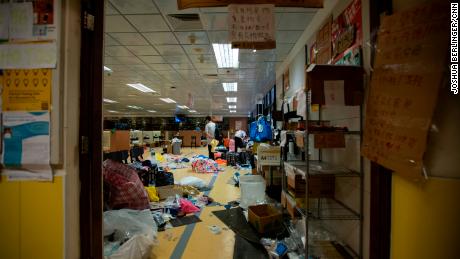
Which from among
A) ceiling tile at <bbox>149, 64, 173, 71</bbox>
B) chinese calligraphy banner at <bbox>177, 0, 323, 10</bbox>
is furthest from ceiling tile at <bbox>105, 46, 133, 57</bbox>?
chinese calligraphy banner at <bbox>177, 0, 323, 10</bbox>

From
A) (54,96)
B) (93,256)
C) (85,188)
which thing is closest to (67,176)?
(85,188)

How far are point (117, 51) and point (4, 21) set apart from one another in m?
3.06

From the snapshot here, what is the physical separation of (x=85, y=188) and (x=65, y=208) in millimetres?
150

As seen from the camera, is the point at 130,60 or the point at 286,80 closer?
the point at 286,80

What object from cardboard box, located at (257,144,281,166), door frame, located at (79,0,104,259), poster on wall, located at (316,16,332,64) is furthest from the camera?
cardboard box, located at (257,144,281,166)

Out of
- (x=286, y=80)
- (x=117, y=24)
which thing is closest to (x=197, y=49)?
(x=117, y=24)

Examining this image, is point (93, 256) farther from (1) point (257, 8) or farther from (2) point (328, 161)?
(2) point (328, 161)

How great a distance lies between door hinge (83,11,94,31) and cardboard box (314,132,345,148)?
1.83 m

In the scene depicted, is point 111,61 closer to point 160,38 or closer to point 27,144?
point 160,38

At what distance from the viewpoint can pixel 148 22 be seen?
121 inches

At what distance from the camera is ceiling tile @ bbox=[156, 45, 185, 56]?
13.0 feet

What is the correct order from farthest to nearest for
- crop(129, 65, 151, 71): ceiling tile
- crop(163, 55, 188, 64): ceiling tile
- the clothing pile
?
1. the clothing pile
2. crop(129, 65, 151, 71): ceiling tile
3. crop(163, 55, 188, 64): ceiling tile

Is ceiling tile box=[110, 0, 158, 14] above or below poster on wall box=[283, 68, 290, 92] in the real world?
above

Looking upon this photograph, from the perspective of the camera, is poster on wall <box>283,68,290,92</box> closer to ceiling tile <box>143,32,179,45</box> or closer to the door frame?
ceiling tile <box>143,32,179,45</box>
